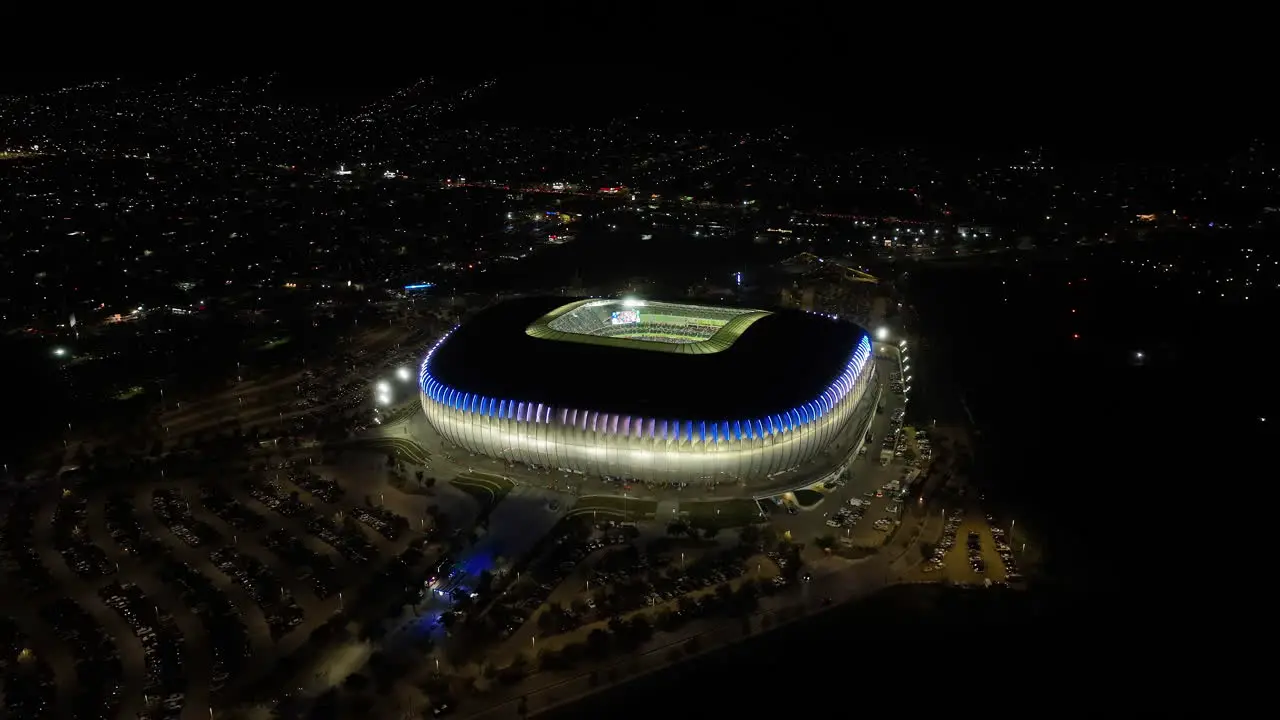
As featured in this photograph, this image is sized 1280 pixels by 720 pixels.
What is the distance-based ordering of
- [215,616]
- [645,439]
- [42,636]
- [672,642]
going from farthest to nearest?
[645,439]
[215,616]
[42,636]
[672,642]

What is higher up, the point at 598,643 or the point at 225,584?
the point at 598,643

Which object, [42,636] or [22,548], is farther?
[22,548]

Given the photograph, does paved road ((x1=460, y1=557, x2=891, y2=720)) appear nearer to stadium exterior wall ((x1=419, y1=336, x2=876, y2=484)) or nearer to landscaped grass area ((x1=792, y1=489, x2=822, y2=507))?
landscaped grass area ((x1=792, y1=489, x2=822, y2=507))

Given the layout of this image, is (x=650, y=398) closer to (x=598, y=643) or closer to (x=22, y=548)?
(x=598, y=643)

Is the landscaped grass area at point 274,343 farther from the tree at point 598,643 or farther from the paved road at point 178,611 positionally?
the tree at point 598,643

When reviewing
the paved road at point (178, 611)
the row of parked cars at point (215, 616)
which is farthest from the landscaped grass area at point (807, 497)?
the paved road at point (178, 611)

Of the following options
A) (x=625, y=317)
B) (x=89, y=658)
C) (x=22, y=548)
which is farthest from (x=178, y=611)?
(x=625, y=317)

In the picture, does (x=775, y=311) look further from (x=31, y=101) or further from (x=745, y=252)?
(x=31, y=101)
